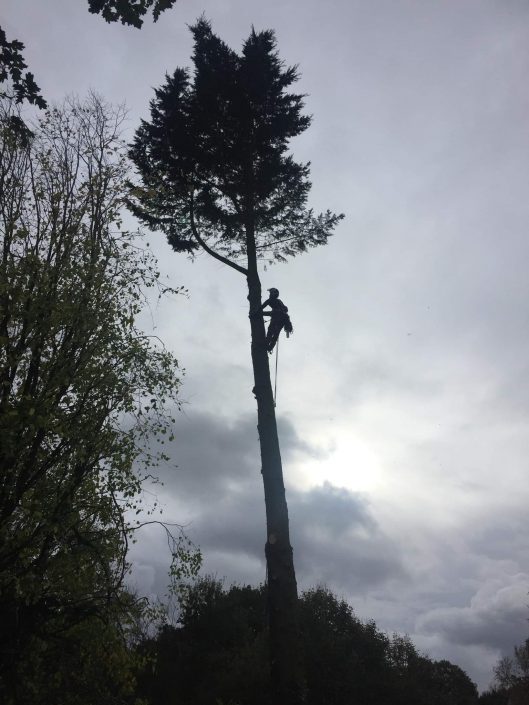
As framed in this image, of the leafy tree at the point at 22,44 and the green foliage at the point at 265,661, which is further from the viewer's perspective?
the green foliage at the point at 265,661

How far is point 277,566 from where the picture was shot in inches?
337

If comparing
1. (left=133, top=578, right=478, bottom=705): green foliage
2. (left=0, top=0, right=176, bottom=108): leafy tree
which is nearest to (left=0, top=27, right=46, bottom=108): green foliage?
(left=0, top=0, right=176, bottom=108): leafy tree

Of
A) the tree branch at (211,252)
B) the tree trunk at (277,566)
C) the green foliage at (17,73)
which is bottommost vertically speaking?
the tree trunk at (277,566)

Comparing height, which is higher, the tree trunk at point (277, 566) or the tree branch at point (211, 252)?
the tree branch at point (211, 252)

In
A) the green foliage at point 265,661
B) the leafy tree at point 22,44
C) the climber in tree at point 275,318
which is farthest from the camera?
the green foliage at point 265,661

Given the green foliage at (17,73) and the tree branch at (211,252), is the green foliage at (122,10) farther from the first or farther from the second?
the tree branch at (211,252)

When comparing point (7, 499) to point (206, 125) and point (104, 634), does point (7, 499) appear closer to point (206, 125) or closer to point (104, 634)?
point (104, 634)

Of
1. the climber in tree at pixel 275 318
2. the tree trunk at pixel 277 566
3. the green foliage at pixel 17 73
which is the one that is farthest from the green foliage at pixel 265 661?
the green foliage at pixel 17 73

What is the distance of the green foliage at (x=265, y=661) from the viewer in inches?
752

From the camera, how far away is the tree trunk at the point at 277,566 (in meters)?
7.86

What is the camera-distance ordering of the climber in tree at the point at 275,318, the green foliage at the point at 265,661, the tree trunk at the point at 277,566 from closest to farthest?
the tree trunk at the point at 277,566
the climber in tree at the point at 275,318
the green foliage at the point at 265,661

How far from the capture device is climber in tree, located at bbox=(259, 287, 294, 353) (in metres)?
11.1

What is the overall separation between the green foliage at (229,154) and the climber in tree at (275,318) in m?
1.36

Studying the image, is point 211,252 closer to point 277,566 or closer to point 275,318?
point 275,318
